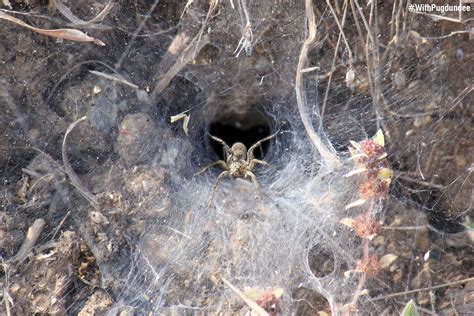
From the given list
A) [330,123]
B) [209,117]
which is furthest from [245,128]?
[330,123]

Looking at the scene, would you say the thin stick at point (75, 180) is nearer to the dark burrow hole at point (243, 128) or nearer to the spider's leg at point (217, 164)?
the spider's leg at point (217, 164)

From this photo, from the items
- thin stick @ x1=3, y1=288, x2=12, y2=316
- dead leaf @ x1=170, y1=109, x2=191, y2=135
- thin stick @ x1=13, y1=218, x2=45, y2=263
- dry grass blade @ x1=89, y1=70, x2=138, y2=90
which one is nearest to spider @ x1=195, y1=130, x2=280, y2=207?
dead leaf @ x1=170, y1=109, x2=191, y2=135

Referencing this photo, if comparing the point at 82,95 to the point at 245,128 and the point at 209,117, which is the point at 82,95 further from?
the point at 245,128

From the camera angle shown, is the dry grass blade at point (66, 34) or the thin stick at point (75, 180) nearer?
the dry grass blade at point (66, 34)

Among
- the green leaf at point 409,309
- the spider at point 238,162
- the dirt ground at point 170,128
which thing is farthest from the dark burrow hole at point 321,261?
the spider at point 238,162

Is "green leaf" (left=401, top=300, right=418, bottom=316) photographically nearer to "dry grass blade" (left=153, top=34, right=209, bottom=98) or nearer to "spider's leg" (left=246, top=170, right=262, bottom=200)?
"spider's leg" (left=246, top=170, right=262, bottom=200)

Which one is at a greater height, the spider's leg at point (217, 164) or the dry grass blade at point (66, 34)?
the dry grass blade at point (66, 34)
